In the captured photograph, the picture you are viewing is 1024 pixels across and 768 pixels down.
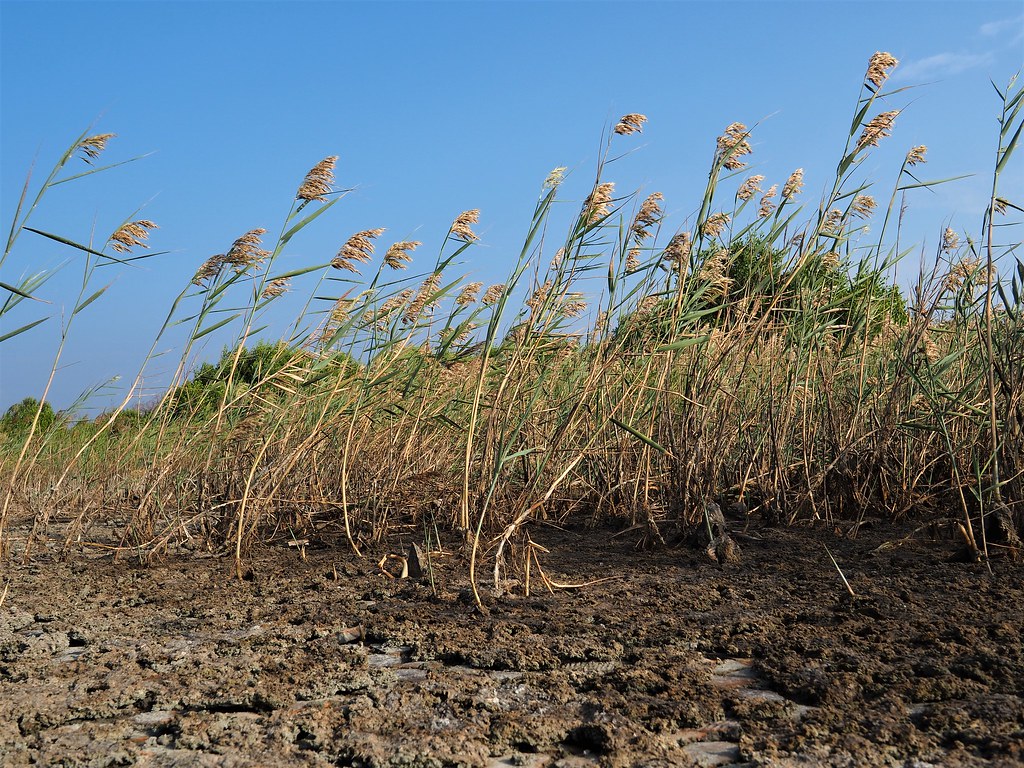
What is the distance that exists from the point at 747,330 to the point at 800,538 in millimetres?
824

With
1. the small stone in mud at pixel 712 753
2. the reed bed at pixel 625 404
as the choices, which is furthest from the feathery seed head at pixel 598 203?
the small stone in mud at pixel 712 753

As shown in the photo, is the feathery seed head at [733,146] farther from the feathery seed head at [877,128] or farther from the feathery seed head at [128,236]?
the feathery seed head at [128,236]

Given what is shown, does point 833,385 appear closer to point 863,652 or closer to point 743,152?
point 743,152

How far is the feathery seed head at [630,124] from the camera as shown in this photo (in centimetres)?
282

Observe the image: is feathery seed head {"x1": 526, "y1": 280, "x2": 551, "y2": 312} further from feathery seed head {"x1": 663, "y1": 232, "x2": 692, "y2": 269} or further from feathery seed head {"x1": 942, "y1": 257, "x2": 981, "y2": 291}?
feathery seed head {"x1": 942, "y1": 257, "x2": 981, "y2": 291}

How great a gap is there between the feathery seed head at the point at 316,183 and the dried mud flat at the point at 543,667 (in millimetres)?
1325

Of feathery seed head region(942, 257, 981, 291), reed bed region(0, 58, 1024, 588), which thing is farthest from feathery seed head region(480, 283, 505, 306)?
feathery seed head region(942, 257, 981, 291)

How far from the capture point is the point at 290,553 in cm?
325

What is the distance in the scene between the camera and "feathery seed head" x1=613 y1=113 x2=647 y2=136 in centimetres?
282

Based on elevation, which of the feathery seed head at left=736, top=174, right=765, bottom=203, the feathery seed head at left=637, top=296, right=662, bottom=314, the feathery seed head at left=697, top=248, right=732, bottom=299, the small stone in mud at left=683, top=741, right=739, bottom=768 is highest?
the feathery seed head at left=736, top=174, right=765, bottom=203

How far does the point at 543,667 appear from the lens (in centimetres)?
191

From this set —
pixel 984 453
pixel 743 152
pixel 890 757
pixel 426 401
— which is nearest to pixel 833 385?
pixel 984 453

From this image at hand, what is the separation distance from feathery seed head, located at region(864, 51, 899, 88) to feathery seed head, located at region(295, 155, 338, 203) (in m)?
1.91

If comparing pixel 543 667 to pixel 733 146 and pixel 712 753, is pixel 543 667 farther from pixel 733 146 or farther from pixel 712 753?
pixel 733 146
